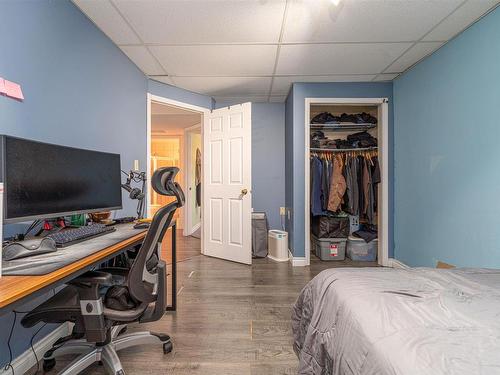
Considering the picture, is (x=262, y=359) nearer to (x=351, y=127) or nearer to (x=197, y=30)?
(x=197, y=30)

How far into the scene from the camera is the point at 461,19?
1.88 meters

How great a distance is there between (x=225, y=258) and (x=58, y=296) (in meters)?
2.28

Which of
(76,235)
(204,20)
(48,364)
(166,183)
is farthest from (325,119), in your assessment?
(48,364)

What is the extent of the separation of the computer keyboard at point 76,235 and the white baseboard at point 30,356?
0.73 m

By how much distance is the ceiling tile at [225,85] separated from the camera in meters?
2.90

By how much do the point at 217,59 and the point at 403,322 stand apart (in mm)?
2523

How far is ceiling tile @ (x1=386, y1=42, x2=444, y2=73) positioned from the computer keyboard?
9.91ft

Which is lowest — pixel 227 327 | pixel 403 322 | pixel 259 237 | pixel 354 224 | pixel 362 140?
pixel 227 327

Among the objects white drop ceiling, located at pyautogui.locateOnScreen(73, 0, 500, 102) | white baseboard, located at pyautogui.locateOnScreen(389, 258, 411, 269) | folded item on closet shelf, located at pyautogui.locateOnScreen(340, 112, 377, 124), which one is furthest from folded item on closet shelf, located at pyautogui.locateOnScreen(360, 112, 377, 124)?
white baseboard, located at pyautogui.locateOnScreen(389, 258, 411, 269)

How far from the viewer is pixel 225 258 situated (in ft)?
10.8

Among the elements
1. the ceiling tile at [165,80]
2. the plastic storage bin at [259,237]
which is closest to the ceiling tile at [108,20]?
the ceiling tile at [165,80]

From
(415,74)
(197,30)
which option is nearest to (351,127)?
(415,74)

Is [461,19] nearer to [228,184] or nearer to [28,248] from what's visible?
[228,184]

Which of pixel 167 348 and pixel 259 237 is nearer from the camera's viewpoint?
pixel 167 348
